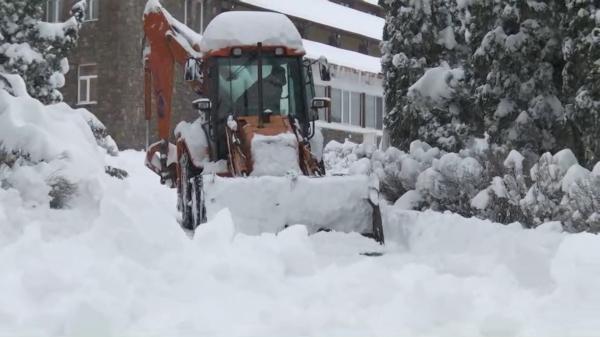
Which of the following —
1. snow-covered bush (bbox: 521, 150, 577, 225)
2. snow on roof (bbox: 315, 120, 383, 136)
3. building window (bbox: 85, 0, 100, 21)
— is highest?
building window (bbox: 85, 0, 100, 21)

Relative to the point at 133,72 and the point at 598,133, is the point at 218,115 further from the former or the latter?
the point at 133,72

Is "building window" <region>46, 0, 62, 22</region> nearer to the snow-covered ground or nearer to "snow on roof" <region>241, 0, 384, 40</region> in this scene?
"snow on roof" <region>241, 0, 384, 40</region>

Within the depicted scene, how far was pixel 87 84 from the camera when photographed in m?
26.6

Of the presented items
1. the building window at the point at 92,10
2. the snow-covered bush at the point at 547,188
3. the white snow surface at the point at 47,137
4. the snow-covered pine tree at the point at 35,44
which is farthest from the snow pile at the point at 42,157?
the building window at the point at 92,10

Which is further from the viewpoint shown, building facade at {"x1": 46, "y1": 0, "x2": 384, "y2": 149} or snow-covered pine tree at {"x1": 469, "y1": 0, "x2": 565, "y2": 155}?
building facade at {"x1": 46, "y1": 0, "x2": 384, "y2": 149}

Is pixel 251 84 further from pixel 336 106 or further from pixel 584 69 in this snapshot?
pixel 336 106

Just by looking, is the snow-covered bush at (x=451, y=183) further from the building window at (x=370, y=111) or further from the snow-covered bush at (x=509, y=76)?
the building window at (x=370, y=111)

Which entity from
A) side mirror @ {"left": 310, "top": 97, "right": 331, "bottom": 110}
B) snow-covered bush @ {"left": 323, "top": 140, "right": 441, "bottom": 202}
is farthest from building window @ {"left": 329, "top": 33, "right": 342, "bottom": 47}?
side mirror @ {"left": 310, "top": 97, "right": 331, "bottom": 110}

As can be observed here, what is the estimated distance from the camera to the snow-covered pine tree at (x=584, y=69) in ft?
31.5

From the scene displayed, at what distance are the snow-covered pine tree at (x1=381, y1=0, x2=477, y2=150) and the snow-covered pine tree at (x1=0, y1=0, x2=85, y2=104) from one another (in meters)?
5.83

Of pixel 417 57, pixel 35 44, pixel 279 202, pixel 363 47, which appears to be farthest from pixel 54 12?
pixel 279 202

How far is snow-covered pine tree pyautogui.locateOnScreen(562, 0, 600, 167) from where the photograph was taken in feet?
31.5

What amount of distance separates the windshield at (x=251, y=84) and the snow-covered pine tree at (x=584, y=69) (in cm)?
359

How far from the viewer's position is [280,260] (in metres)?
6.12
